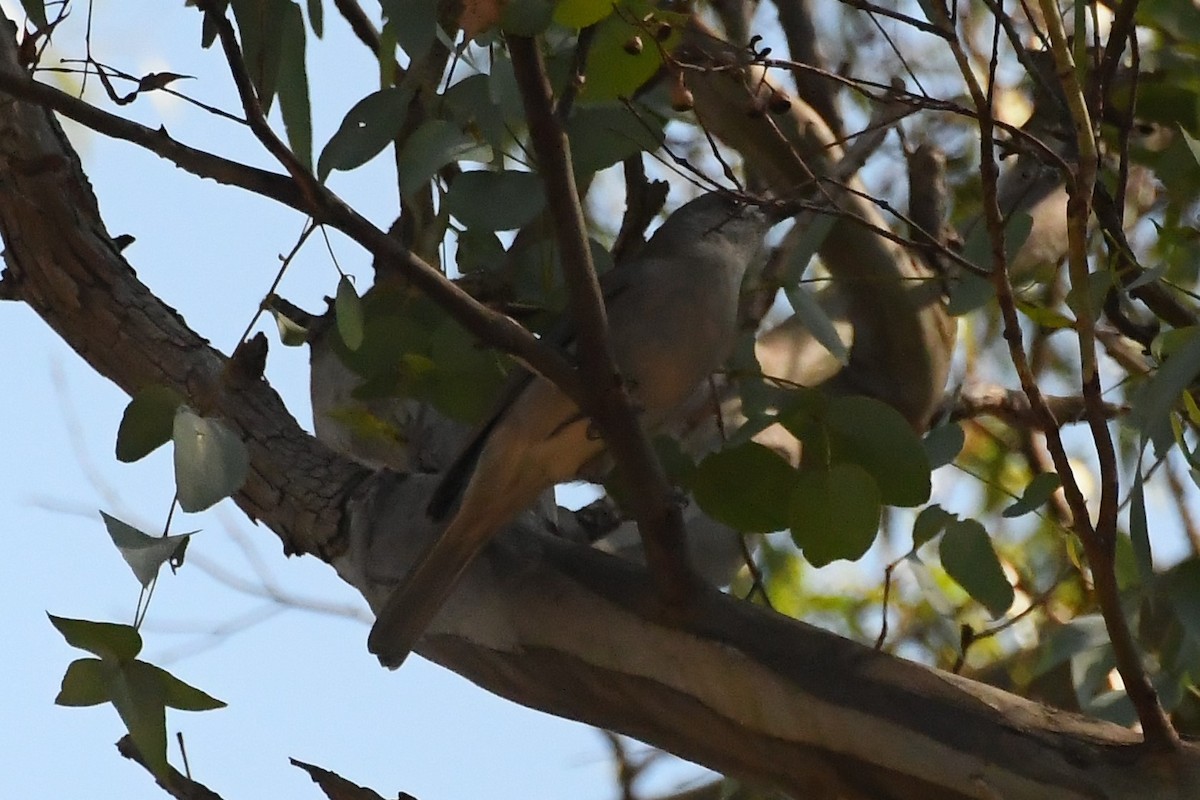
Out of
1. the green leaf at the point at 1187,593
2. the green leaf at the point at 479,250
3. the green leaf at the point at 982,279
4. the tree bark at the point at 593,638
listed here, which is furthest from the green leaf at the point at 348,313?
the green leaf at the point at 1187,593

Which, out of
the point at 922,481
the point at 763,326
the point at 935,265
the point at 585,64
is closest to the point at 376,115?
the point at 585,64

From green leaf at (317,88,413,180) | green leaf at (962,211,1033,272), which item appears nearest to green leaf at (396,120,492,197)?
green leaf at (317,88,413,180)

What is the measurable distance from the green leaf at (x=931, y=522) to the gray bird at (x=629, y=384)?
1.50ft

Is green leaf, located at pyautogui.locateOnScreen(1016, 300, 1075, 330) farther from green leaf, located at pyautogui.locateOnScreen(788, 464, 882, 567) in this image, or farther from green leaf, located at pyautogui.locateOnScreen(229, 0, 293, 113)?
green leaf, located at pyautogui.locateOnScreen(229, 0, 293, 113)

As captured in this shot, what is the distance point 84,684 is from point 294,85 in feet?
2.54

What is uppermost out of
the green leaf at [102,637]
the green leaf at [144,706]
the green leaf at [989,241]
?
the green leaf at [989,241]

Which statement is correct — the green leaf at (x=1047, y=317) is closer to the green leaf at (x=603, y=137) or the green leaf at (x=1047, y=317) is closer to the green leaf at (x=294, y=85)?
the green leaf at (x=603, y=137)

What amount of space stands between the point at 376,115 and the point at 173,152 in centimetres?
31

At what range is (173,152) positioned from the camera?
1545 mm

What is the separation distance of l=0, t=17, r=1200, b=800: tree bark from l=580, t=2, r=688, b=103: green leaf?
66 cm

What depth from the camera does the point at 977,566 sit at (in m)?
1.99

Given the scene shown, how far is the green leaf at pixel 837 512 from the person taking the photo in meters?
1.89

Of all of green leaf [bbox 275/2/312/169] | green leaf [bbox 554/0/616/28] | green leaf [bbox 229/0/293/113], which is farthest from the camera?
green leaf [bbox 229/0/293/113]

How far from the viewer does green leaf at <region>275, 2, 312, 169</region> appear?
66.4 inches
